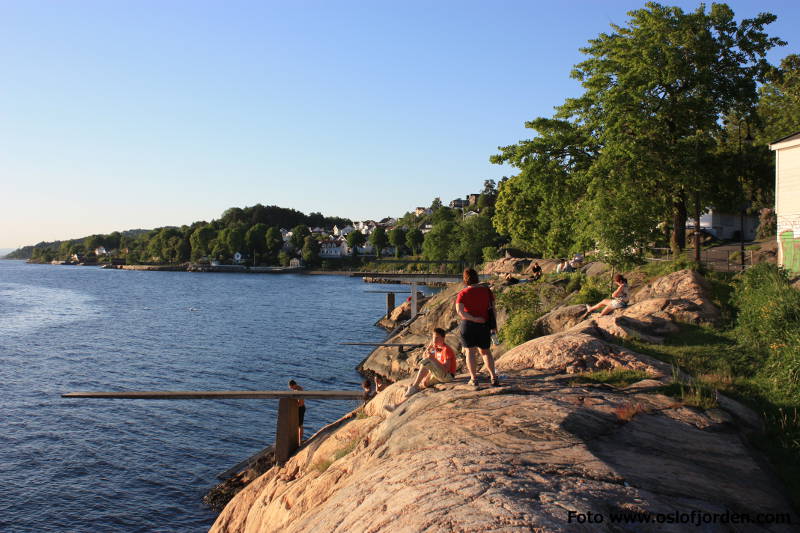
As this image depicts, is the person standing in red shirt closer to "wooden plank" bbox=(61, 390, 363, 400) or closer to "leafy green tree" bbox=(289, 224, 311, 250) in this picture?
"wooden plank" bbox=(61, 390, 363, 400)

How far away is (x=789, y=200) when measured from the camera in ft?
70.3

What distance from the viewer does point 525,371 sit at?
36.0 ft

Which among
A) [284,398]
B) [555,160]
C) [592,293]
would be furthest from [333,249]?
[284,398]

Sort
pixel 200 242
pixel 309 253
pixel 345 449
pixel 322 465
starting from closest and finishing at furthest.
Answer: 1. pixel 345 449
2. pixel 322 465
3. pixel 309 253
4. pixel 200 242

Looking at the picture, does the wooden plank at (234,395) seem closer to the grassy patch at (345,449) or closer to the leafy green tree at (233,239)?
the grassy patch at (345,449)

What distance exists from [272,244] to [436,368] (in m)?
162

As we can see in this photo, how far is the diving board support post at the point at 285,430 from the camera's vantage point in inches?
602

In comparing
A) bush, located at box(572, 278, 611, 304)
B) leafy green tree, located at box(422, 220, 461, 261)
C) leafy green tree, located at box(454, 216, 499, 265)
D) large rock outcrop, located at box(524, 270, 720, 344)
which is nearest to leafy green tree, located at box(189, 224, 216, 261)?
leafy green tree, located at box(422, 220, 461, 261)

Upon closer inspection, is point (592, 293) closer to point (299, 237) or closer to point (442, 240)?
point (442, 240)

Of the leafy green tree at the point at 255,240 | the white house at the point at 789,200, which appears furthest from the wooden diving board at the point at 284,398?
the leafy green tree at the point at 255,240

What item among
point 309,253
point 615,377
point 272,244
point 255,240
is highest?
point 255,240

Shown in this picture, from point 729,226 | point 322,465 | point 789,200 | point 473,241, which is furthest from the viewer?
point 473,241

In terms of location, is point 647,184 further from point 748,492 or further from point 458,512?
point 458,512

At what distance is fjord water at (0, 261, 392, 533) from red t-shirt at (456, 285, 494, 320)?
33.8 ft
